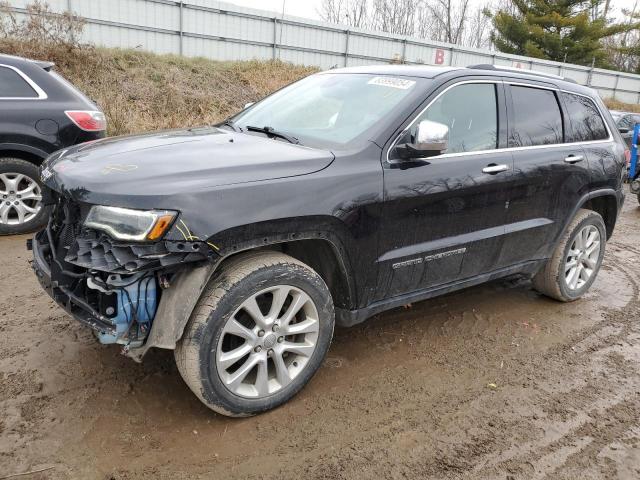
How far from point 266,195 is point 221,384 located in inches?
38.3

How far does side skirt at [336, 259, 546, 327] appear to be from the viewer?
3.16m

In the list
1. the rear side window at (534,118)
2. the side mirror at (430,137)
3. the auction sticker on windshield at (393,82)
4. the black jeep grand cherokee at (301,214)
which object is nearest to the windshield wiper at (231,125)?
the black jeep grand cherokee at (301,214)

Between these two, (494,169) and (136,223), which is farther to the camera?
(494,169)

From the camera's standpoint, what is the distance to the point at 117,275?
2385 mm

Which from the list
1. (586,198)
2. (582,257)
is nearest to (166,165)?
(586,198)

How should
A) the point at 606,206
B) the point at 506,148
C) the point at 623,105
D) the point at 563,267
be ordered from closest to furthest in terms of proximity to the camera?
the point at 506,148 < the point at 563,267 < the point at 606,206 < the point at 623,105

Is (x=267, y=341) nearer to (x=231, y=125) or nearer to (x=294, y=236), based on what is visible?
(x=294, y=236)

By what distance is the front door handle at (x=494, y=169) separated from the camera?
349 cm

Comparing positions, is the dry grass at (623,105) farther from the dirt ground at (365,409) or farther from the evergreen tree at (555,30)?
the dirt ground at (365,409)

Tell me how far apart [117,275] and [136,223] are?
0.83 ft

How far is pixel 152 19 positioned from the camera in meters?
16.1

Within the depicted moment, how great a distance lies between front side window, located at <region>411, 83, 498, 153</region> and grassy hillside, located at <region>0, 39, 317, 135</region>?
27.6ft

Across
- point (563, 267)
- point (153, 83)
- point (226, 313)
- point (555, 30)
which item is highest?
point (555, 30)

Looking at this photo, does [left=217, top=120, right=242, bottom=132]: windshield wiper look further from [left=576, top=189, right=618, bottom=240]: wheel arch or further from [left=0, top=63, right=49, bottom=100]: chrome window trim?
[left=576, top=189, right=618, bottom=240]: wheel arch
